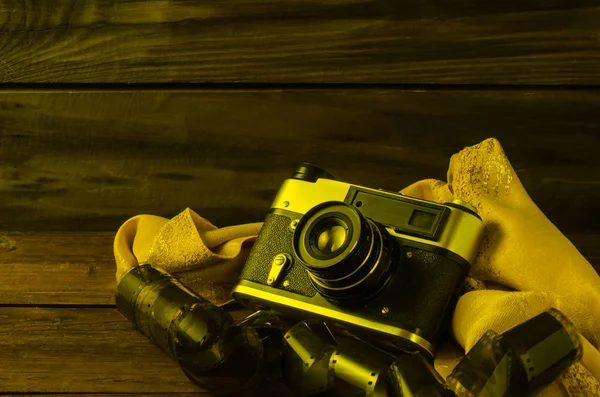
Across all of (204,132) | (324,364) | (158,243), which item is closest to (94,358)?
(158,243)

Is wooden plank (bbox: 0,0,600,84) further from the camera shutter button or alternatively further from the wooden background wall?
the camera shutter button

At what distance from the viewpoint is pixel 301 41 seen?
2.74 ft

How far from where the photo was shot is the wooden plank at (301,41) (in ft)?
2.65

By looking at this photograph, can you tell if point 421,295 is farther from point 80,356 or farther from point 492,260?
point 80,356

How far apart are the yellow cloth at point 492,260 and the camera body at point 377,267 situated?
1.0 inches

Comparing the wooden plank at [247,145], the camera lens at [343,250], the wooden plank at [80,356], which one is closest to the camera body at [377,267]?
the camera lens at [343,250]

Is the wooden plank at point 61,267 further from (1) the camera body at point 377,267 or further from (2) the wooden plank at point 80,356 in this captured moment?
(1) the camera body at point 377,267

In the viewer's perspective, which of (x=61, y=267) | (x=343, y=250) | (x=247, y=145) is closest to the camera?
(x=343, y=250)

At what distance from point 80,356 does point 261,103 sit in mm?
368

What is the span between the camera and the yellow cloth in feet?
1.73

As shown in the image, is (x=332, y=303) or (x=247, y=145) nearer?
(x=332, y=303)

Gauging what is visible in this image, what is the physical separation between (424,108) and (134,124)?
1.15ft

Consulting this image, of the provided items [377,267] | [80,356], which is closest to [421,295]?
[377,267]

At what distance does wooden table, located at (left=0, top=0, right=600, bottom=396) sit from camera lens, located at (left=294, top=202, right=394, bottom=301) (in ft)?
0.98
